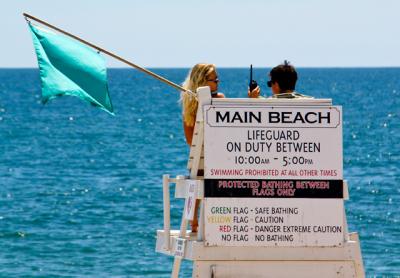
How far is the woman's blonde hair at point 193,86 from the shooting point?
9.91m

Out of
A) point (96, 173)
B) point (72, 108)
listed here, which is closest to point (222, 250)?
point (96, 173)

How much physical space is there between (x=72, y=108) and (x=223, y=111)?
7850 cm

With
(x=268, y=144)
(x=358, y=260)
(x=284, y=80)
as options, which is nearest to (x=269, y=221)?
(x=268, y=144)

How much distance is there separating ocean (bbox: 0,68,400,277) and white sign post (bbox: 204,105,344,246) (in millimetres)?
10105

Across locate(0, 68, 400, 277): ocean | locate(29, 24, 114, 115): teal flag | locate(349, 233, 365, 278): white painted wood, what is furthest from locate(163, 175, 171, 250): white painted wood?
locate(0, 68, 400, 277): ocean

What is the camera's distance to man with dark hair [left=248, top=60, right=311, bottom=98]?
9.75 m

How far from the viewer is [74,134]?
61219 millimetres

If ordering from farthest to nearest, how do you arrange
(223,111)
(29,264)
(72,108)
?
(72,108)
(29,264)
(223,111)

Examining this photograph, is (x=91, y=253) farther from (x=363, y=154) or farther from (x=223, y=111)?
(x=363, y=154)

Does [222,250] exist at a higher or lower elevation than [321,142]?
lower

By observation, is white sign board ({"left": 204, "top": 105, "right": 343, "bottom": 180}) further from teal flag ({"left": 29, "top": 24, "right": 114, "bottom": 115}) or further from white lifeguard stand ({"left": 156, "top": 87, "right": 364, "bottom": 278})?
teal flag ({"left": 29, "top": 24, "right": 114, "bottom": 115})

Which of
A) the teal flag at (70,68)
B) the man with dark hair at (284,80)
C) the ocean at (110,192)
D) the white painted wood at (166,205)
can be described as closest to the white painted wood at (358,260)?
the man with dark hair at (284,80)

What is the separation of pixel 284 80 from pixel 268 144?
23.9 inches

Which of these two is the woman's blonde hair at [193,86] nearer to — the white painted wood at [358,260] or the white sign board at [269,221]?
the white sign board at [269,221]
